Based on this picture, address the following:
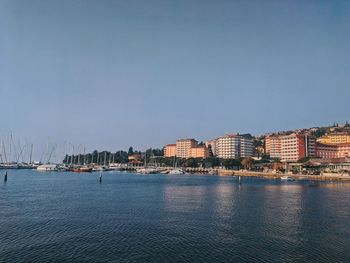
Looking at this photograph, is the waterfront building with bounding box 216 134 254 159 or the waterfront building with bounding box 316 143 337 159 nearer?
the waterfront building with bounding box 316 143 337 159

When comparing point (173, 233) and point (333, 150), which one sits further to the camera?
point (333, 150)

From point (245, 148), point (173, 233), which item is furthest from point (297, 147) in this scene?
point (173, 233)

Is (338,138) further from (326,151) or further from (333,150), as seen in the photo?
(326,151)

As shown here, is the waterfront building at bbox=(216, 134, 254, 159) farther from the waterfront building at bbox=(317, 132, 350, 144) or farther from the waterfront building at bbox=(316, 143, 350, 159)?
the waterfront building at bbox=(316, 143, 350, 159)

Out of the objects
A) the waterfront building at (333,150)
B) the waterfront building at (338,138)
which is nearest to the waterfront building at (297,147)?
the waterfront building at (333,150)

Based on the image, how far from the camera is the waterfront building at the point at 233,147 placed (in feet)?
604

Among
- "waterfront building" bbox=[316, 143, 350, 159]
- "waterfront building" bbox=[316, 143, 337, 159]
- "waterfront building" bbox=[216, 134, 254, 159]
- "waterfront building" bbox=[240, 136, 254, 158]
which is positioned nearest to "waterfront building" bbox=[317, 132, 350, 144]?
"waterfront building" bbox=[316, 143, 350, 159]

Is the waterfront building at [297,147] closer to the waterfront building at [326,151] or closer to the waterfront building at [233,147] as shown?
the waterfront building at [326,151]

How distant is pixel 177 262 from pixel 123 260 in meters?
2.73

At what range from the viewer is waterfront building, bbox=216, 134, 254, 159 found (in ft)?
604

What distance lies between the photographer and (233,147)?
184 meters

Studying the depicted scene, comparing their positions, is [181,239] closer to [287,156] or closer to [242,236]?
[242,236]

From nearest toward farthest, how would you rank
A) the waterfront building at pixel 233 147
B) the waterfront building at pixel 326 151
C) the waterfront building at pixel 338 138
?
the waterfront building at pixel 326 151 → the waterfront building at pixel 338 138 → the waterfront building at pixel 233 147

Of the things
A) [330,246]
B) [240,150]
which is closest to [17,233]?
[330,246]
